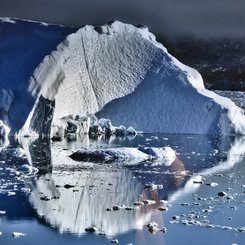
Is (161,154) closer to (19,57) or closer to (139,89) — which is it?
(19,57)

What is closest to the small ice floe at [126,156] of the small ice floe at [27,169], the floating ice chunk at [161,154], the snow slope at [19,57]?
the floating ice chunk at [161,154]

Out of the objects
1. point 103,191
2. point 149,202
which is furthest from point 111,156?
point 149,202

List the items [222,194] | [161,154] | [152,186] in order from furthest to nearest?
[161,154], [152,186], [222,194]

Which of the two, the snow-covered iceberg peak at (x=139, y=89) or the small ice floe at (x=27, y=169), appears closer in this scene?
the small ice floe at (x=27, y=169)

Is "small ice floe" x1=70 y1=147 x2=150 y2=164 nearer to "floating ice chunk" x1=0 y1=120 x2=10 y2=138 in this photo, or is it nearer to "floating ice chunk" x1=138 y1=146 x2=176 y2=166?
"floating ice chunk" x1=138 y1=146 x2=176 y2=166

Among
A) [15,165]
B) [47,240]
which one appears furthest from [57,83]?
[47,240]

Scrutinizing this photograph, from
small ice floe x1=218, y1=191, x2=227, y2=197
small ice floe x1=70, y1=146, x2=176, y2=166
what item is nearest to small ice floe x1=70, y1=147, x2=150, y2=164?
small ice floe x1=70, y1=146, x2=176, y2=166

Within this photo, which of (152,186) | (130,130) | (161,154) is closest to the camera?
(152,186)

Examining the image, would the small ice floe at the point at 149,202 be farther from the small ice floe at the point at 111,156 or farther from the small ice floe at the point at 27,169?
the small ice floe at the point at 111,156
